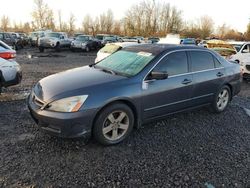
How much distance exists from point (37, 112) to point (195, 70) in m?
3.09

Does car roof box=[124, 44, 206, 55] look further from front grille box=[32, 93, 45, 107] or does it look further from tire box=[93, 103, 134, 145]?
front grille box=[32, 93, 45, 107]

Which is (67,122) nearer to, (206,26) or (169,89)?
(169,89)

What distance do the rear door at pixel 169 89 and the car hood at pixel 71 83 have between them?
601 millimetres

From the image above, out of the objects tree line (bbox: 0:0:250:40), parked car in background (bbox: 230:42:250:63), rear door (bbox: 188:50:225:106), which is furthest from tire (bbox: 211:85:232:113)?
tree line (bbox: 0:0:250:40)

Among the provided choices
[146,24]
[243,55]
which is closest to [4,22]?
[146,24]

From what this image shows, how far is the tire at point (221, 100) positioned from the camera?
5.45 m

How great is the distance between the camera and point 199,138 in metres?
4.32

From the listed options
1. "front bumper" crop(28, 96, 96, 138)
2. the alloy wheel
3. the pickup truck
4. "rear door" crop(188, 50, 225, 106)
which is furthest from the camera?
the pickup truck

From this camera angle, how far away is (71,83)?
389cm

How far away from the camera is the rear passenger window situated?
4.94 metres

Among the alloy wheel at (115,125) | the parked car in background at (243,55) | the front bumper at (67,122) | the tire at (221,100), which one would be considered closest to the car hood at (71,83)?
the front bumper at (67,122)

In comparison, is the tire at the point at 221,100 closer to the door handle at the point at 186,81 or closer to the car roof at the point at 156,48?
the door handle at the point at 186,81

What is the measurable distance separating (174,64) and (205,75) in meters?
0.90

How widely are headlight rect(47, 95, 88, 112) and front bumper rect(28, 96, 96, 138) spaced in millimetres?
62
